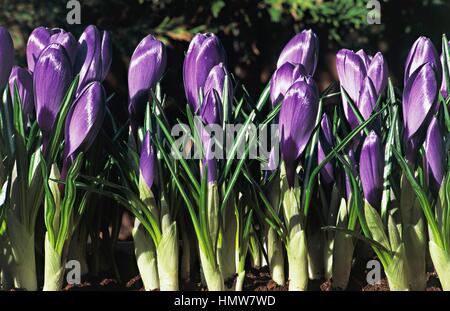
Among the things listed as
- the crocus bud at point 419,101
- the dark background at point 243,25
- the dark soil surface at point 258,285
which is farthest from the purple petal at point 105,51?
the dark background at point 243,25

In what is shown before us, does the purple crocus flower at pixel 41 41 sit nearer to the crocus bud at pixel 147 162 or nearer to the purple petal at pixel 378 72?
the crocus bud at pixel 147 162

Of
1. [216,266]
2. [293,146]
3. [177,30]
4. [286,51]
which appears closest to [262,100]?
[286,51]

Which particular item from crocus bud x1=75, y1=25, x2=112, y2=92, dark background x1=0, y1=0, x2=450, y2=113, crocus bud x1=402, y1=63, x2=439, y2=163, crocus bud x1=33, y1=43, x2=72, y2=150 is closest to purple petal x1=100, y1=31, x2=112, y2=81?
crocus bud x1=75, y1=25, x2=112, y2=92

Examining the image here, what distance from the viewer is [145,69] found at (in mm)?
1118

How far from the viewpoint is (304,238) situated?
1.05 metres

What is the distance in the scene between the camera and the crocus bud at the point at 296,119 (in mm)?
989

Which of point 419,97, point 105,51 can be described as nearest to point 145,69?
point 105,51

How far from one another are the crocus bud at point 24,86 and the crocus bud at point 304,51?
415 mm

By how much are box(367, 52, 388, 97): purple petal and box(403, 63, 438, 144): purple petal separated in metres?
0.12

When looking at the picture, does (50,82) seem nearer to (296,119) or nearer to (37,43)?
(37,43)

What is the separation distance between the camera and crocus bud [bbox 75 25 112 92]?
112 cm

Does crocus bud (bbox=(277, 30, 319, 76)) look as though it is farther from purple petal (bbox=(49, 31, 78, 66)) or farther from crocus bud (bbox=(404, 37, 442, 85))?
purple petal (bbox=(49, 31, 78, 66))

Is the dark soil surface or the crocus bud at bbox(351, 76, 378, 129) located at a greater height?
the crocus bud at bbox(351, 76, 378, 129)

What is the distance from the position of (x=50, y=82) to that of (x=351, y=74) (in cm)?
49
